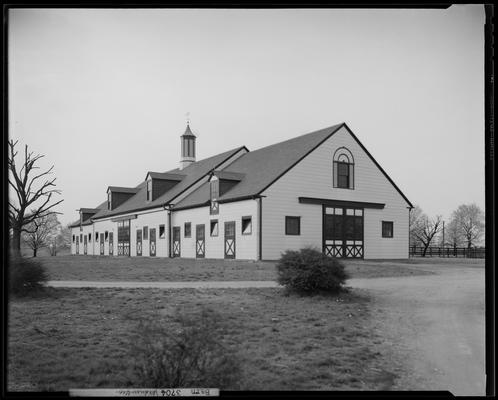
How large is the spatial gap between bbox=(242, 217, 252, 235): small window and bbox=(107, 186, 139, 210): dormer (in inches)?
160

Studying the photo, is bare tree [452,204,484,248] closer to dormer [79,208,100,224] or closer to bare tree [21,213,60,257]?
dormer [79,208,100,224]

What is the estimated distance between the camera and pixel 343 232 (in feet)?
27.4

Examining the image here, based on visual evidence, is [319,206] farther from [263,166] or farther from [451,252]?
[451,252]

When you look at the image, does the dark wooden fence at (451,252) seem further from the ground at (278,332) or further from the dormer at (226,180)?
the dormer at (226,180)

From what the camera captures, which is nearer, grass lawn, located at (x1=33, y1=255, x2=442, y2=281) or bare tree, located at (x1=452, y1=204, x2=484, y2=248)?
bare tree, located at (x1=452, y1=204, x2=484, y2=248)

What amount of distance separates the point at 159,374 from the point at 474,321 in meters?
3.66

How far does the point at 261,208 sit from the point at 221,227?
4.27 ft

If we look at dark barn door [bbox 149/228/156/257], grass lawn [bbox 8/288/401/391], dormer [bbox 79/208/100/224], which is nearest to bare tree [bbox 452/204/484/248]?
grass lawn [bbox 8/288/401/391]

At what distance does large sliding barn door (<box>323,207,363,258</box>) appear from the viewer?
8086 millimetres

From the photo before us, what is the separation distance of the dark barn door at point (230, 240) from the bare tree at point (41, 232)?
548 cm

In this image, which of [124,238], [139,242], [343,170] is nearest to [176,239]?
[139,242]

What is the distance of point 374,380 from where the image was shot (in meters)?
4.22
